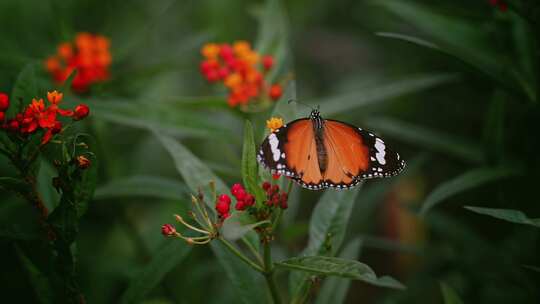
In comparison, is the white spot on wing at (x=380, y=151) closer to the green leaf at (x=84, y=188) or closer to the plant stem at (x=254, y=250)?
the plant stem at (x=254, y=250)

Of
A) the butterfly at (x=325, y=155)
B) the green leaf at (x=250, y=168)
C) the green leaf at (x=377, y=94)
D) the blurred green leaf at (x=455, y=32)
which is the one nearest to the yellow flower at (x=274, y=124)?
the butterfly at (x=325, y=155)

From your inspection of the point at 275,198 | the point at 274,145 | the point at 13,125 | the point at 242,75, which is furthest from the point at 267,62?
the point at 13,125

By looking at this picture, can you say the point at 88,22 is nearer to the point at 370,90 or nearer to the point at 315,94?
the point at 315,94

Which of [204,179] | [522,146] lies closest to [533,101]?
[522,146]

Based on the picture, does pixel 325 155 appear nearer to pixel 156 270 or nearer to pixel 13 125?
pixel 156 270

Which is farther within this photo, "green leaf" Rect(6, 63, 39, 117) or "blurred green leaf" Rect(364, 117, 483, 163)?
"blurred green leaf" Rect(364, 117, 483, 163)

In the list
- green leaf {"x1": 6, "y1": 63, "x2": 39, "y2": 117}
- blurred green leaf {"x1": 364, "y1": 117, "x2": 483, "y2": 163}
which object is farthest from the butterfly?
green leaf {"x1": 6, "y1": 63, "x2": 39, "y2": 117}

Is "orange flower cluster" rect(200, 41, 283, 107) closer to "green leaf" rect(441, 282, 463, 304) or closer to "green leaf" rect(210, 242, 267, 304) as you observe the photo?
"green leaf" rect(210, 242, 267, 304)
